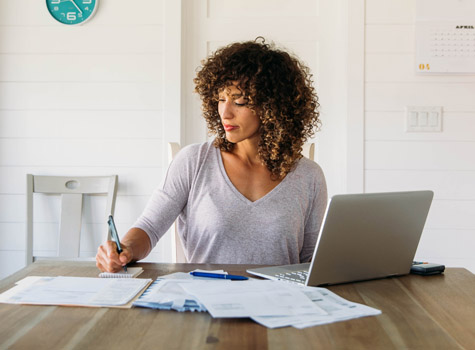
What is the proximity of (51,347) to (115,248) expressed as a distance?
485 mm

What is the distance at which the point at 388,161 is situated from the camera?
255 cm

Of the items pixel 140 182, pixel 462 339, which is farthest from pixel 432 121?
pixel 462 339

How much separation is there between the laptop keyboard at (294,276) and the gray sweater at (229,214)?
344 mm

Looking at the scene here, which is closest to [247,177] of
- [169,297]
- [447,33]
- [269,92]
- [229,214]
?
[229,214]

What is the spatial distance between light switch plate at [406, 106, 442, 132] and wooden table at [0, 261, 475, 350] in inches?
64.3

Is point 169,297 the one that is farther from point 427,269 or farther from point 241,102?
point 241,102

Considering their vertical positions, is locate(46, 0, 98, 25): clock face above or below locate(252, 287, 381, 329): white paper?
above

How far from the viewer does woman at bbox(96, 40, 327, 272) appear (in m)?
1.52

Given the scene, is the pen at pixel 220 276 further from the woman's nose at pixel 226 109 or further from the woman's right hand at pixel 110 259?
the woman's nose at pixel 226 109

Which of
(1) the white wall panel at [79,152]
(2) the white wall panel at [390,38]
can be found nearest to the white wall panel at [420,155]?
(2) the white wall panel at [390,38]

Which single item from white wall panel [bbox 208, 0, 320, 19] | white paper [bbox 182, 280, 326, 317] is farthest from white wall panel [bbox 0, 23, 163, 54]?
white paper [bbox 182, 280, 326, 317]

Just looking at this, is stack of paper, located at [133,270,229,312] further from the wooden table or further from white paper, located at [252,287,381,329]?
white paper, located at [252,287,381,329]

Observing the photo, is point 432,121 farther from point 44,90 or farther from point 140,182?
point 44,90

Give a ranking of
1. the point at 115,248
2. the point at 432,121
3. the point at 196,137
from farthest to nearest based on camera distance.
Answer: the point at 196,137
the point at 432,121
the point at 115,248
